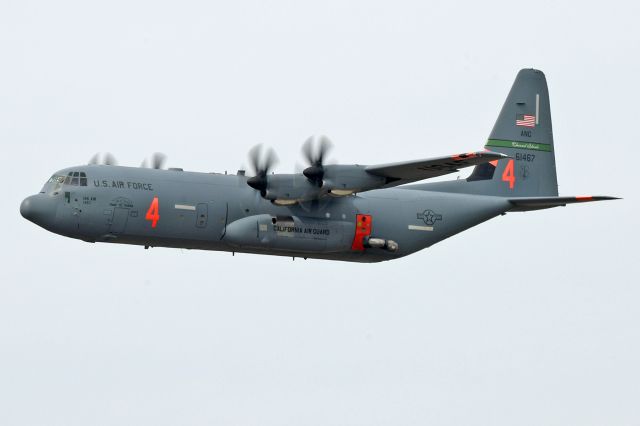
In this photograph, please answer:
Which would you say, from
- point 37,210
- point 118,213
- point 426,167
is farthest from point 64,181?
point 426,167

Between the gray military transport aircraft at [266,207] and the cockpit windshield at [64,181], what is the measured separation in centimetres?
3

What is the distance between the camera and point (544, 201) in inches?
1412

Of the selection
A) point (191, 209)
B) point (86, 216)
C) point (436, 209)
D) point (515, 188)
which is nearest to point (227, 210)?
point (191, 209)

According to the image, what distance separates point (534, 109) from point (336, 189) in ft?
29.2

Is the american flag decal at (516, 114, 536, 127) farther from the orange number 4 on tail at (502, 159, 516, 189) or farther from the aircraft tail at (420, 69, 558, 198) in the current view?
the orange number 4 on tail at (502, 159, 516, 189)

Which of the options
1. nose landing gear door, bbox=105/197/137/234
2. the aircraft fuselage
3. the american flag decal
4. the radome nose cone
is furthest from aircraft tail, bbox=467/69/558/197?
the radome nose cone

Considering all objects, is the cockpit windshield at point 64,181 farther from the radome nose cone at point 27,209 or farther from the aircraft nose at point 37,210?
the radome nose cone at point 27,209

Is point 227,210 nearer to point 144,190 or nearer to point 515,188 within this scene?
point 144,190

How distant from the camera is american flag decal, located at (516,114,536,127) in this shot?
3859cm

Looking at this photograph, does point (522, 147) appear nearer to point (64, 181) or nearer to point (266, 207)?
point (266, 207)

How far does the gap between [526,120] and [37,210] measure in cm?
1491

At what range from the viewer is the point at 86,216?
1276 inches

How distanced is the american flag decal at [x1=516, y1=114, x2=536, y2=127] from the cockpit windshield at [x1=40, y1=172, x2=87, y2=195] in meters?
13.4

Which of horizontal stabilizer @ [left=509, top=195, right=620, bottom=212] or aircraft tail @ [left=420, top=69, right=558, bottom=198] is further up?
aircraft tail @ [left=420, top=69, right=558, bottom=198]
